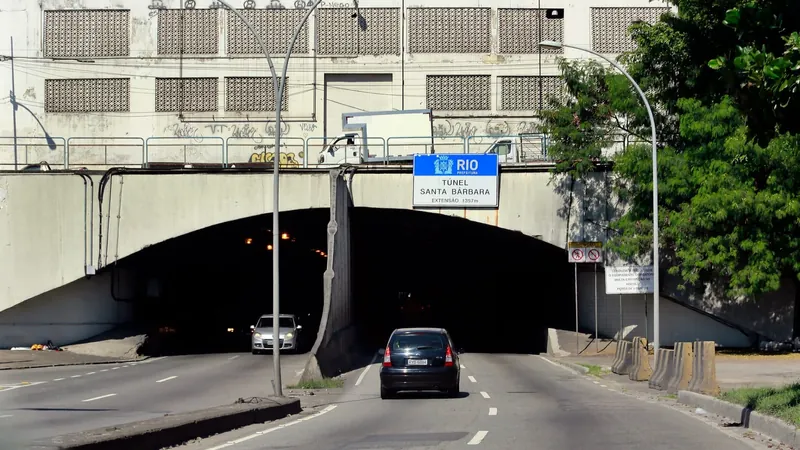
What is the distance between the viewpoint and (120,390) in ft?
88.3

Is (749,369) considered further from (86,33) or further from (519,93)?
(86,33)

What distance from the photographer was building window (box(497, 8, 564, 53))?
5625 centimetres

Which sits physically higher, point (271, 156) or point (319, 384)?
point (271, 156)

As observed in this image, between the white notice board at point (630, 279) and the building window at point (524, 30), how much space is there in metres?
20.1

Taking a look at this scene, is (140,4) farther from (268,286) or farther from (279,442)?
(279,442)

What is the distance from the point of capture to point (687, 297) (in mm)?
41781

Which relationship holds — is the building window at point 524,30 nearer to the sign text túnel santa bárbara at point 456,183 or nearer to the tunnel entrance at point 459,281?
the tunnel entrance at point 459,281

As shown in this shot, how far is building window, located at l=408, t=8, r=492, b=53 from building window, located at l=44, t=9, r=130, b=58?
51.3 ft

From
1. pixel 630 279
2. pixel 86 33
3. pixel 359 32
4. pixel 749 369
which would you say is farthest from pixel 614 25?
pixel 749 369

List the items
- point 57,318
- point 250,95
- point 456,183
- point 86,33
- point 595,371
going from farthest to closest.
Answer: point 86,33 → point 250,95 → point 57,318 → point 456,183 → point 595,371

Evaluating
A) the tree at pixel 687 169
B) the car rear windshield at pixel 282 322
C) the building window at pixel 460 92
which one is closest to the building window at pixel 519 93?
the building window at pixel 460 92

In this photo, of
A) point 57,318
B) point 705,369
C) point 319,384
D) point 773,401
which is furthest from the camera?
point 57,318

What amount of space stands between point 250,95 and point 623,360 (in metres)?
30.8

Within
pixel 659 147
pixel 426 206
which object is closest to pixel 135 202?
pixel 426 206
